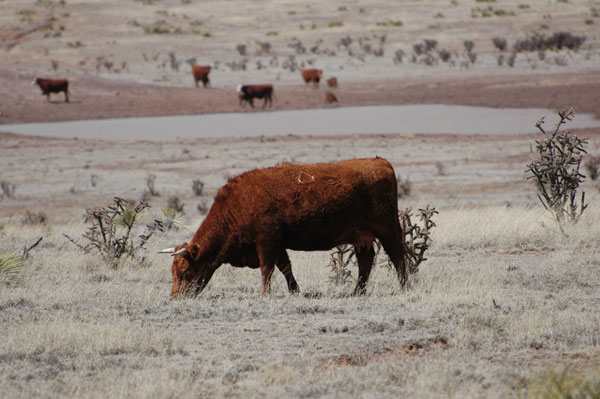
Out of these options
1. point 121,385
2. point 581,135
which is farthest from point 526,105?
point 121,385

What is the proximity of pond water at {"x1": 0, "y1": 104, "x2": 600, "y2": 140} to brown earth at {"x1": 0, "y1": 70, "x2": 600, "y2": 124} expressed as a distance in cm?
94

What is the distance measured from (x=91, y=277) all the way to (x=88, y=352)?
394 cm

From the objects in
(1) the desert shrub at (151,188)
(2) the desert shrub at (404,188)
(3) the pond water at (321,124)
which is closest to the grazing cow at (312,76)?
(3) the pond water at (321,124)

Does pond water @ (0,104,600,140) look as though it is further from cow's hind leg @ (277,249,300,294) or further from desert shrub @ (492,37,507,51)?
cow's hind leg @ (277,249,300,294)

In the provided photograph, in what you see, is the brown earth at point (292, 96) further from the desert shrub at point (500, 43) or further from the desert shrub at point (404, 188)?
the desert shrub at point (404, 188)

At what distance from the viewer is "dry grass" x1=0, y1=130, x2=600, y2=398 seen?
5898mm

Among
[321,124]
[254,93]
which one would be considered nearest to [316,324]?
[321,124]

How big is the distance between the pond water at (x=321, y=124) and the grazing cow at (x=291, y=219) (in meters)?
19.6

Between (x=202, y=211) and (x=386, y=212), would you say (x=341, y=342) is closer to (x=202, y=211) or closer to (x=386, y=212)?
(x=386, y=212)

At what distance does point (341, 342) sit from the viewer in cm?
691

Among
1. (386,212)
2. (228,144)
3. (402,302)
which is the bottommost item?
(228,144)

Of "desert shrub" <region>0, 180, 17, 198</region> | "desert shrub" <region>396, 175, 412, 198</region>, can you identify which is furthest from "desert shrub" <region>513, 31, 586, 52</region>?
"desert shrub" <region>0, 180, 17, 198</region>

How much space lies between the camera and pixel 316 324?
293 inches

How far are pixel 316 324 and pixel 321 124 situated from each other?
25.1 m
